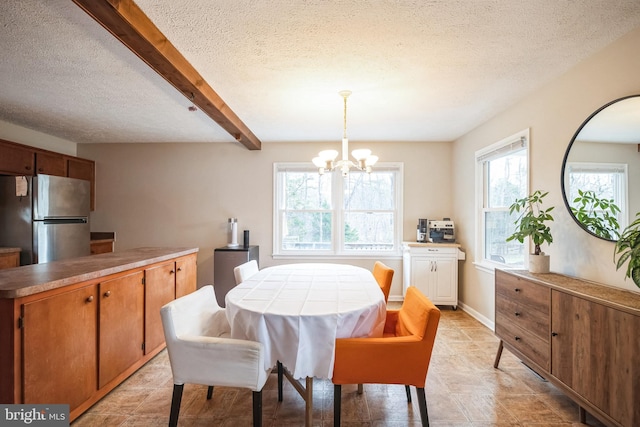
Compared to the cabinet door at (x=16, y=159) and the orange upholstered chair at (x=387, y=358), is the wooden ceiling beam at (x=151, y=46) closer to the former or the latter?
the orange upholstered chair at (x=387, y=358)

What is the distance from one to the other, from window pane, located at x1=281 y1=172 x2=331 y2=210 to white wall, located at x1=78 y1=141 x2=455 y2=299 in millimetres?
258

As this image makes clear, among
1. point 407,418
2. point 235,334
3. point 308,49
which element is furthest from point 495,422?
point 308,49

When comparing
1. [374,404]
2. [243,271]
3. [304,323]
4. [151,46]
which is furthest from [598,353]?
[151,46]

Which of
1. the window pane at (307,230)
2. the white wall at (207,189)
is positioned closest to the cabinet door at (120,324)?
the white wall at (207,189)

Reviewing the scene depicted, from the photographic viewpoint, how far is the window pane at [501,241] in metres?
3.17

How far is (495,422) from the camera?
1902 mm

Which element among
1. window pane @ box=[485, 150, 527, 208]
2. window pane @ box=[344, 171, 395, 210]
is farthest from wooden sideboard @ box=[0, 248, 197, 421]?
window pane @ box=[485, 150, 527, 208]

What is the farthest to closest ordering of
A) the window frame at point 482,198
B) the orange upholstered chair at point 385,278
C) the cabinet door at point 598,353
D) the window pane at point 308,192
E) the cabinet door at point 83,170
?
the window pane at point 308,192, the cabinet door at point 83,170, the window frame at point 482,198, the orange upholstered chair at point 385,278, the cabinet door at point 598,353

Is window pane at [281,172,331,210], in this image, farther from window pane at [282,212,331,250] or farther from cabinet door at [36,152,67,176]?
cabinet door at [36,152,67,176]

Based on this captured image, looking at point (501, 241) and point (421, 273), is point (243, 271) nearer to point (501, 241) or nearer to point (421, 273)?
point (421, 273)

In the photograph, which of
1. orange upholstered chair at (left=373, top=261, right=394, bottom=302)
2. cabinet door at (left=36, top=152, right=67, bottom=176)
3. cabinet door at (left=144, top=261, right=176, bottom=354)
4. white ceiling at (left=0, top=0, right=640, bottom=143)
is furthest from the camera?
cabinet door at (left=36, top=152, right=67, bottom=176)

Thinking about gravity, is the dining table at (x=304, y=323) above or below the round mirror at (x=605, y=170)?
below

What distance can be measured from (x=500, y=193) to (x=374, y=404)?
269cm

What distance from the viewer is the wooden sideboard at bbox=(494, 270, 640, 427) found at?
4.82 feet
